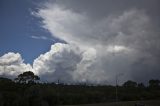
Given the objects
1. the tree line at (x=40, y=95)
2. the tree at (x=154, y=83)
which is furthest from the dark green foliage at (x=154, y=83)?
the tree line at (x=40, y=95)

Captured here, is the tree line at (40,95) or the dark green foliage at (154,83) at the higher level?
the dark green foliage at (154,83)

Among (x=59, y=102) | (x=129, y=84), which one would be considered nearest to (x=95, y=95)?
(x=59, y=102)

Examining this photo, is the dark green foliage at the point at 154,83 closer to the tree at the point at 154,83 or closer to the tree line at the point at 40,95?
the tree at the point at 154,83

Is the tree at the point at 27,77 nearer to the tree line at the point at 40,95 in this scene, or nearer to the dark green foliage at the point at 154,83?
the tree line at the point at 40,95

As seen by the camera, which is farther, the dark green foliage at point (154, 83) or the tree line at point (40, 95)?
the dark green foliage at point (154, 83)

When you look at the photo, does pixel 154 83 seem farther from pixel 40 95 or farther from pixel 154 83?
pixel 40 95

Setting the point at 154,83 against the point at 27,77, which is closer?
the point at 27,77

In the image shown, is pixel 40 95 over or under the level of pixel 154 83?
under

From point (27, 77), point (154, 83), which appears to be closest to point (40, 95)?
point (27, 77)

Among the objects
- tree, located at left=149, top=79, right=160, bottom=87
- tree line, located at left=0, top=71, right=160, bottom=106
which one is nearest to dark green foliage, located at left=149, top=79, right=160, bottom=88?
tree, located at left=149, top=79, right=160, bottom=87

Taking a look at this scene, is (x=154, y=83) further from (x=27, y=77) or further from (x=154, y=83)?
(x=27, y=77)

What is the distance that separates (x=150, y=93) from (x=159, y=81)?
62.6 metres

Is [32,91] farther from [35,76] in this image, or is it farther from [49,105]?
[35,76]

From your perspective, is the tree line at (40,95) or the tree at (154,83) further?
the tree at (154,83)
